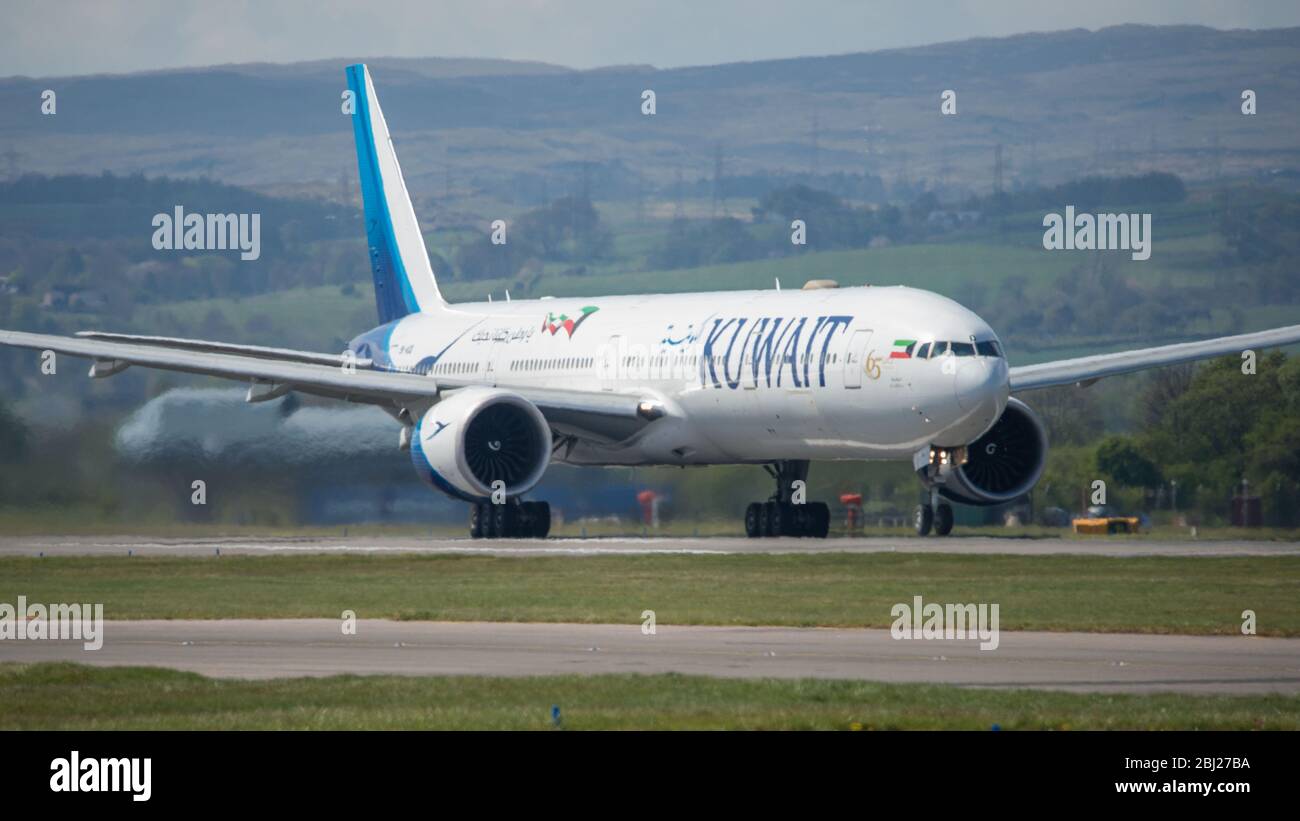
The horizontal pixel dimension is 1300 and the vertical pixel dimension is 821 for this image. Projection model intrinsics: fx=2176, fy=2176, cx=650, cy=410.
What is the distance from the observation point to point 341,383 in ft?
139

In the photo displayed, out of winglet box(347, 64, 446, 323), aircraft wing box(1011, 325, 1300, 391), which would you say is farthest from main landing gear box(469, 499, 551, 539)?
winglet box(347, 64, 446, 323)

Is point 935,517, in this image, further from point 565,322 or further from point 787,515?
point 565,322

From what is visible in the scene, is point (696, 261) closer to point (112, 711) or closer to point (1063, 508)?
point (1063, 508)

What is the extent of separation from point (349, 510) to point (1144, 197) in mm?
148200

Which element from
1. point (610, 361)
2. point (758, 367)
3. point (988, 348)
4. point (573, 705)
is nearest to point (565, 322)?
point (610, 361)

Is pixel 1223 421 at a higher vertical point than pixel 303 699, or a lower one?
higher

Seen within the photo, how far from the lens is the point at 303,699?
55.7ft

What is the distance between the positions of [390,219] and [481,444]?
13820 mm

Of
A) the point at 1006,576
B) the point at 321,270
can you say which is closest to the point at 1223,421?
the point at 1006,576

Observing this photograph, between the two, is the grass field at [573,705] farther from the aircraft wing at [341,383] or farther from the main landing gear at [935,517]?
the aircraft wing at [341,383]

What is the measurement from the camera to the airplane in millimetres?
37406

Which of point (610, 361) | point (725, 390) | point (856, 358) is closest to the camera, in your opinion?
point (856, 358)
